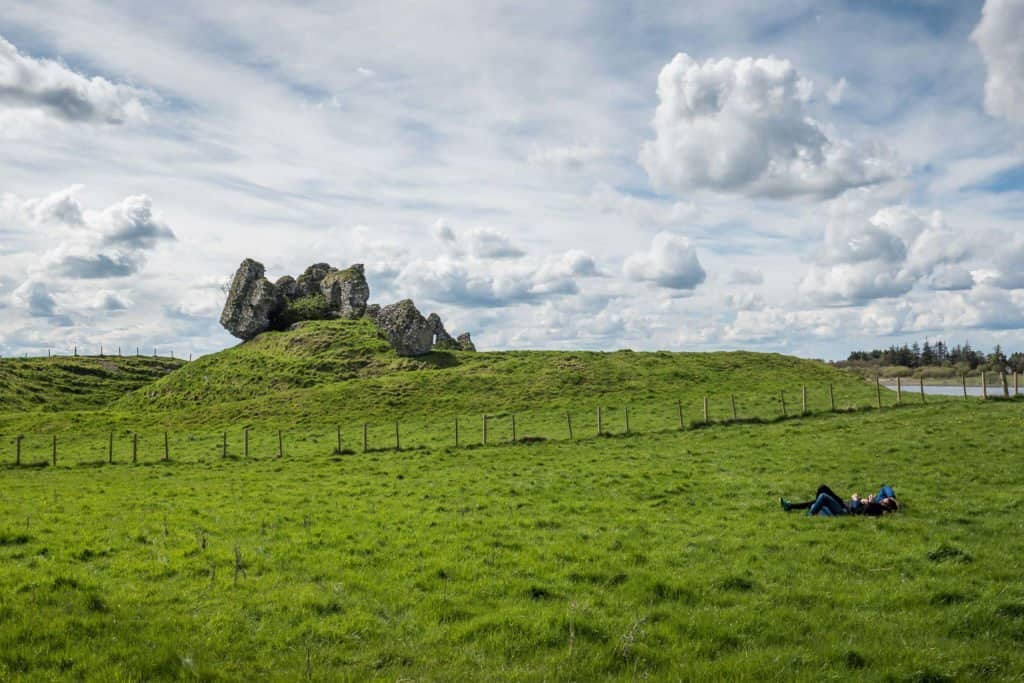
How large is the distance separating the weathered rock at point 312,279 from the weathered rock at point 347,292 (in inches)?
98.5

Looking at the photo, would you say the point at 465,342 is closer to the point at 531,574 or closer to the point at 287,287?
the point at 287,287

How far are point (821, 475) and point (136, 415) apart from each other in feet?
204

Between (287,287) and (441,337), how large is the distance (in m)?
29.7

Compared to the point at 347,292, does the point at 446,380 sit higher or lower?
lower

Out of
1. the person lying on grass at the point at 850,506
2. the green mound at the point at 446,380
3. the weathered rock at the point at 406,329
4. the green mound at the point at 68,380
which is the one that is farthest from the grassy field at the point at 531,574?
the green mound at the point at 68,380

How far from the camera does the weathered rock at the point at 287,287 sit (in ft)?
330

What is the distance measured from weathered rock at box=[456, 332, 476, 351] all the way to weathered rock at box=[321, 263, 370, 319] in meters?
16.6

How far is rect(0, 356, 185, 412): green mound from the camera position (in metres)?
76.6

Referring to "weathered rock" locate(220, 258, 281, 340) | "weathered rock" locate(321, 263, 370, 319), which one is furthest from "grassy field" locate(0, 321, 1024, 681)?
"weathered rock" locate(321, 263, 370, 319)

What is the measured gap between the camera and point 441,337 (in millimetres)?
91125

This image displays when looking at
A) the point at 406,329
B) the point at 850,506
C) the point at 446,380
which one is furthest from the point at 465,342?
the point at 850,506

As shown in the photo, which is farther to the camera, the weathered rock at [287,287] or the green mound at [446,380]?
the weathered rock at [287,287]

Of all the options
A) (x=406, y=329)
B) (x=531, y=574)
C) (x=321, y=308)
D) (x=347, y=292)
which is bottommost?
(x=531, y=574)

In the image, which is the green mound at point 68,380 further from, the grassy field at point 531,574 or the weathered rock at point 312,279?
the grassy field at point 531,574
